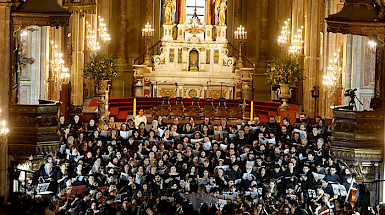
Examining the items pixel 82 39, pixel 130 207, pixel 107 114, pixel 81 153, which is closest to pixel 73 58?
pixel 82 39

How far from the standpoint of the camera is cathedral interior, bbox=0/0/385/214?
17.2 metres

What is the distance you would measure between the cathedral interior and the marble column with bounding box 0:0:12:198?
0.08 feet

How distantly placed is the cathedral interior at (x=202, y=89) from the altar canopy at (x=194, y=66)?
59mm

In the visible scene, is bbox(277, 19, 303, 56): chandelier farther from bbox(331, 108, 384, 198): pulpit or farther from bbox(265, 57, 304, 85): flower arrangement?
bbox(331, 108, 384, 198): pulpit

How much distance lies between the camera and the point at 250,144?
2061cm

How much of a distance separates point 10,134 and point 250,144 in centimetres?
651

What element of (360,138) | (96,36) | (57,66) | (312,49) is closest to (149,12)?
(96,36)

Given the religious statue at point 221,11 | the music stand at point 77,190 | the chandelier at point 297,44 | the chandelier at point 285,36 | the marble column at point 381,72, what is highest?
the religious statue at point 221,11

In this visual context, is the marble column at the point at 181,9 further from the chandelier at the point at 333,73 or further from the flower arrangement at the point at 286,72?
the chandelier at the point at 333,73

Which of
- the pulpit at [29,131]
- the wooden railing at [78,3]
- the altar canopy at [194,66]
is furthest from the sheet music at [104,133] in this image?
the altar canopy at [194,66]

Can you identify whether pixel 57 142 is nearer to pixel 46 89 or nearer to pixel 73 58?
pixel 46 89

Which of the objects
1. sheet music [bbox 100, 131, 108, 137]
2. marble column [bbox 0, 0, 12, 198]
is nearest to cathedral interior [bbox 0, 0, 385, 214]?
marble column [bbox 0, 0, 12, 198]

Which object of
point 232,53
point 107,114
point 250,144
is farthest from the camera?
point 232,53

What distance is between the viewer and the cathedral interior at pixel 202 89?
17.2 meters
